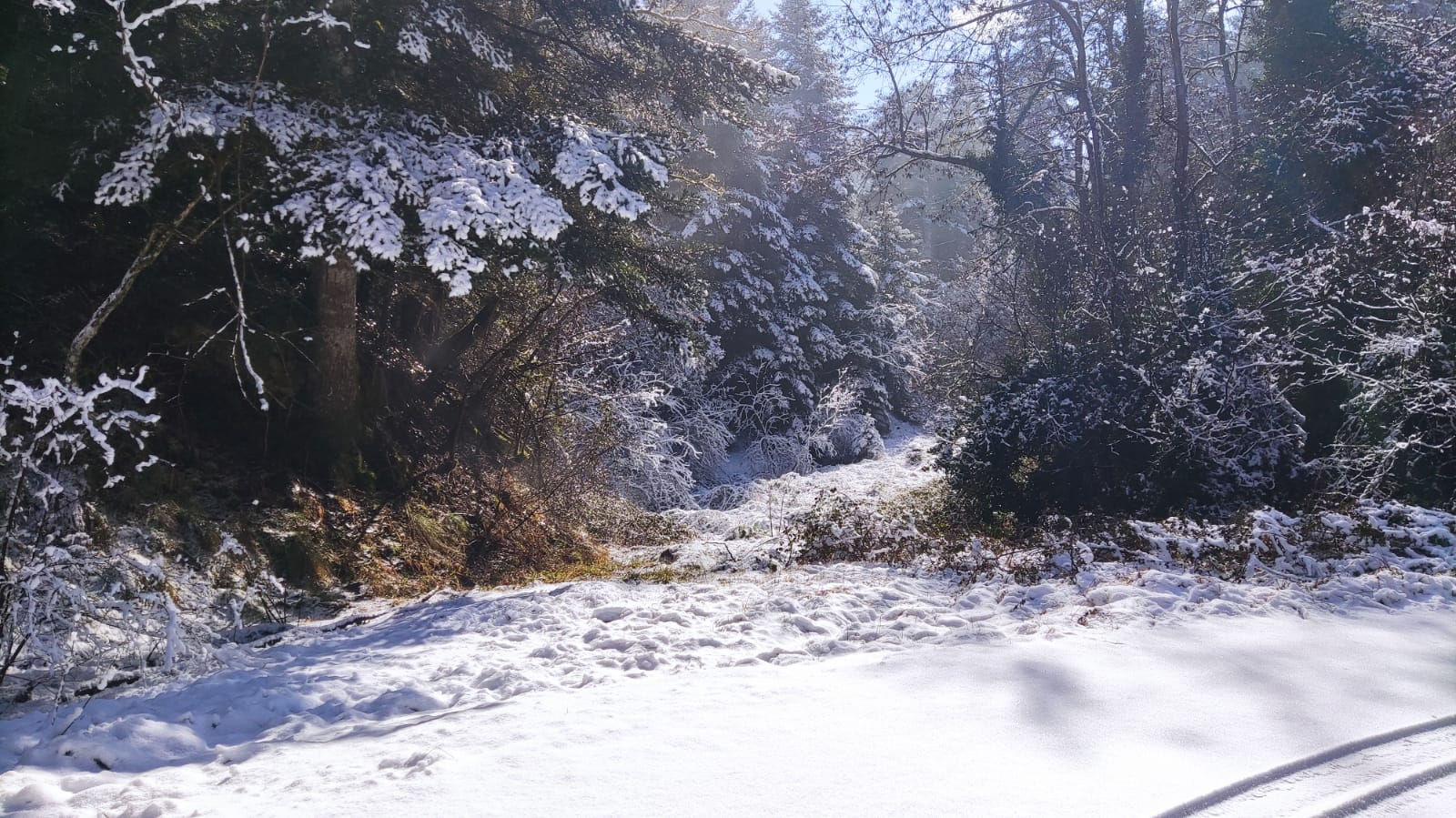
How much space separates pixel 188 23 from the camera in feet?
20.5

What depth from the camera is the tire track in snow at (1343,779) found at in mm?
2604

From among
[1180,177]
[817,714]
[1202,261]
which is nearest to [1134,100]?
[1180,177]

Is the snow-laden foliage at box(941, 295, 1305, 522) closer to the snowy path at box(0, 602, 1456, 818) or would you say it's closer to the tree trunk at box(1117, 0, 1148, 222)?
the tree trunk at box(1117, 0, 1148, 222)

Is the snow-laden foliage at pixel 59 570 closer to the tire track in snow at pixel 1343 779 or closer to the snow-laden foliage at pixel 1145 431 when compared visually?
the tire track in snow at pixel 1343 779

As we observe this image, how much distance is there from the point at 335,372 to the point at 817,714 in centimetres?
624

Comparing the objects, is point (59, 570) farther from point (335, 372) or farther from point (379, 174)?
point (335, 372)

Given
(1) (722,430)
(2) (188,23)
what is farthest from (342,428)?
(1) (722,430)

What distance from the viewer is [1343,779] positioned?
279 centimetres

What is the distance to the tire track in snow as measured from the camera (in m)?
2.60

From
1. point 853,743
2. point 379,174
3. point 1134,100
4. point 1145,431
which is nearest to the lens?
point 853,743

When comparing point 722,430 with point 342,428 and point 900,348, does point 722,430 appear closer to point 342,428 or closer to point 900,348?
point 900,348

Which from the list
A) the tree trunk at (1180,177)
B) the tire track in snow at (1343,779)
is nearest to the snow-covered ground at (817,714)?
the tire track in snow at (1343,779)

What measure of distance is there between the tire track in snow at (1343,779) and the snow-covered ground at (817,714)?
10 mm

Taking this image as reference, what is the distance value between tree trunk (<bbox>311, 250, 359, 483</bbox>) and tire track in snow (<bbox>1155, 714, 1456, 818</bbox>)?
7349 mm
